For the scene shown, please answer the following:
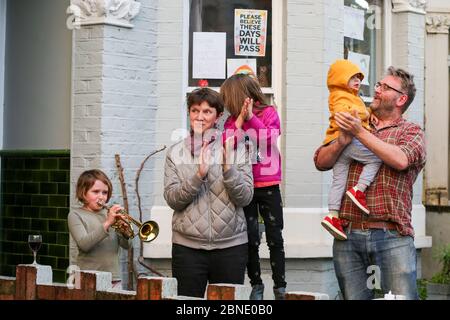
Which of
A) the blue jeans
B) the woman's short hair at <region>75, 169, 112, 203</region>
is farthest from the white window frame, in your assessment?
the blue jeans

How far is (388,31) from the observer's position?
10023mm

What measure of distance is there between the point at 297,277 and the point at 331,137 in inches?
112

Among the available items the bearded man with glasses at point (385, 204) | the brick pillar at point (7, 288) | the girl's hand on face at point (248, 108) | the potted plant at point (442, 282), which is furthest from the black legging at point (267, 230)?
the potted plant at point (442, 282)

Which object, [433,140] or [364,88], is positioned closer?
[364,88]

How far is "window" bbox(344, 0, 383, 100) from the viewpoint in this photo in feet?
31.2

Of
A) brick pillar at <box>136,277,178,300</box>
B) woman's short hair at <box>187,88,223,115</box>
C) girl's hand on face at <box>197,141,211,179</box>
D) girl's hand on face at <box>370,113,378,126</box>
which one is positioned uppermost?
woman's short hair at <box>187,88,223,115</box>

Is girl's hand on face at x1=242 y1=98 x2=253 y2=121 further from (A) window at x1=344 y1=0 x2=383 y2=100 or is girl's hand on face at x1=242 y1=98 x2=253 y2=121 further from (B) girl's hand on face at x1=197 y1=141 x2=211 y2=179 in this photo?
(A) window at x1=344 y1=0 x2=383 y2=100

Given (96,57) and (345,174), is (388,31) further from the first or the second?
(345,174)

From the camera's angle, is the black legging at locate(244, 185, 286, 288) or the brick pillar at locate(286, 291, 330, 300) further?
the black legging at locate(244, 185, 286, 288)

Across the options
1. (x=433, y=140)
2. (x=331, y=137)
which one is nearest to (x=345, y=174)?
(x=331, y=137)

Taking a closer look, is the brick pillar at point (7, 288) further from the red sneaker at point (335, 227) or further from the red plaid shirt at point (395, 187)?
the red plaid shirt at point (395, 187)

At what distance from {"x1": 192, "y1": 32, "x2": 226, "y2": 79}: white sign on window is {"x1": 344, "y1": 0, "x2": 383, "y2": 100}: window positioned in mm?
1254

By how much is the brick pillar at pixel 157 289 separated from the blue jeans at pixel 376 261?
1.78 m

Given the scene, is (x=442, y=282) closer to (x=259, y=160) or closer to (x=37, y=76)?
(x=259, y=160)
